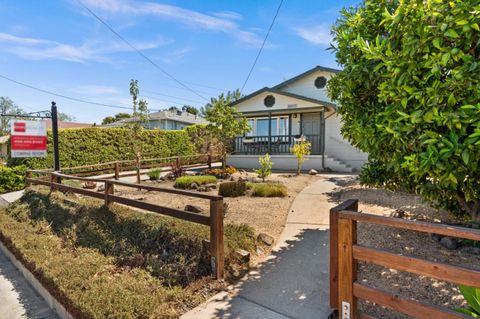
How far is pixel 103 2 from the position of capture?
989 cm

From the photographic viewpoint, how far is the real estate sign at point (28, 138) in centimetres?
1210

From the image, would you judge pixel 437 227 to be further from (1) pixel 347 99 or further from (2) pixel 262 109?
(2) pixel 262 109

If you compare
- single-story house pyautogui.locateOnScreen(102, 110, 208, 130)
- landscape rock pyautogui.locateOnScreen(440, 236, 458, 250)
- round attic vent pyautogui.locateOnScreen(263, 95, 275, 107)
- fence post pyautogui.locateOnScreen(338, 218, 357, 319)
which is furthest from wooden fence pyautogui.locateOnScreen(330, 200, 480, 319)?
single-story house pyautogui.locateOnScreen(102, 110, 208, 130)

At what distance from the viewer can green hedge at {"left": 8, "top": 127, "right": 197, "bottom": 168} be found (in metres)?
14.1

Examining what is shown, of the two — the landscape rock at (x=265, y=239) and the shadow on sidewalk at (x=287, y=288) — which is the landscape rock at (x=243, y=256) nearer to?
the shadow on sidewalk at (x=287, y=288)

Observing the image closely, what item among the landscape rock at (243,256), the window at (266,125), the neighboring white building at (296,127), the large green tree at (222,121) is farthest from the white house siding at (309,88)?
the landscape rock at (243,256)

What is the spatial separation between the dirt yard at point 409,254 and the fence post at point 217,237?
5.72ft

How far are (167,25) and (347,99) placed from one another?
1120 cm

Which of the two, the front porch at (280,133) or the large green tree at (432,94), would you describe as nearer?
the large green tree at (432,94)

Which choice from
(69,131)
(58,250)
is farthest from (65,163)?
(58,250)

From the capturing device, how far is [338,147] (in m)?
15.8

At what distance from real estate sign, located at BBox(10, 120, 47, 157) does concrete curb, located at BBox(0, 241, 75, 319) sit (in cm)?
877

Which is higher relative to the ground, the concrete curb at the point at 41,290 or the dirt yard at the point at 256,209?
the dirt yard at the point at 256,209

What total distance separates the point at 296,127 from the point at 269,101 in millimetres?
2469
